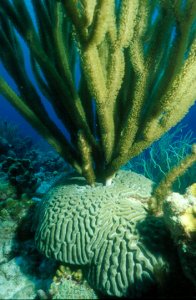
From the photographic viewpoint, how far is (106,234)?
8.69ft

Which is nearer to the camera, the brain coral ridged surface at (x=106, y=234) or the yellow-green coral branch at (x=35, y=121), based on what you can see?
the brain coral ridged surface at (x=106, y=234)

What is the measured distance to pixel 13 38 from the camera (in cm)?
318

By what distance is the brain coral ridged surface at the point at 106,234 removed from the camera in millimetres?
2320

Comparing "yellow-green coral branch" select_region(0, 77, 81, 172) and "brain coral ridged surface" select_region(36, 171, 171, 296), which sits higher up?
"yellow-green coral branch" select_region(0, 77, 81, 172)

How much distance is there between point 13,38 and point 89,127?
1277 mm

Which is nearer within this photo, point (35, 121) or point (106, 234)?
point (106, 234)

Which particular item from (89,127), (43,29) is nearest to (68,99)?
(89,127)

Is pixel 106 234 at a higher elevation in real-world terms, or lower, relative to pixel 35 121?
lower

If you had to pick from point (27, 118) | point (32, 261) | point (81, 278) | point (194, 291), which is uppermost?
point (27, 118)

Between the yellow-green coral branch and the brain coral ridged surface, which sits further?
the yellow-green coral branch

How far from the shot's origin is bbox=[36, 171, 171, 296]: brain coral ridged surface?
2.32m

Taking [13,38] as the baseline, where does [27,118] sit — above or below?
below

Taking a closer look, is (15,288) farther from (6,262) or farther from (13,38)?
(13,38)

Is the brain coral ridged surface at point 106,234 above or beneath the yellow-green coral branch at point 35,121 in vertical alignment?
beneath
